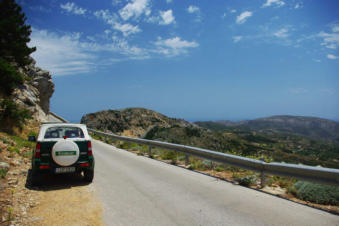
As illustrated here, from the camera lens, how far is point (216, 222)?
432cm

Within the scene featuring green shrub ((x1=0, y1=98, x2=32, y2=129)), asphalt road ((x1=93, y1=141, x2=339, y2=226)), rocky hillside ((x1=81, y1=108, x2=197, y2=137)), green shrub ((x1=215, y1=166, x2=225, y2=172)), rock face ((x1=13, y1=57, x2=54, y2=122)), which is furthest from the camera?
rocky hillside ((x1=81, y1=108, x2=197, y2=137))

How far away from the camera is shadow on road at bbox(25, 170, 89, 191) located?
6616 mm

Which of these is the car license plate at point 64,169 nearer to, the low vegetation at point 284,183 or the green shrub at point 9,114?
the low vegetation at point 284,183

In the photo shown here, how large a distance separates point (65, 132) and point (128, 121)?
38000mm

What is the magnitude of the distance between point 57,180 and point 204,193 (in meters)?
4.76

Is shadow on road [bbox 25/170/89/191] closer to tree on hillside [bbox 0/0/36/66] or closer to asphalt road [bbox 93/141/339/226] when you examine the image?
asphalt road [bbox 93/141/339/226]

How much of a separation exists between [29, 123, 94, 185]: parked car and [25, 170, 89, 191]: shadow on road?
0.60 ft

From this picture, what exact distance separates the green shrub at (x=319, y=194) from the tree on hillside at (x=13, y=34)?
73.2ft

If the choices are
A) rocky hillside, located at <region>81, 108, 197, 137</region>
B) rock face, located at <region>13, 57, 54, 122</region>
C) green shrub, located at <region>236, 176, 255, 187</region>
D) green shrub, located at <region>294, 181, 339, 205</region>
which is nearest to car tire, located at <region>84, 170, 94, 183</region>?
green shrub, located at <region>236, 176, 255, 187</region>

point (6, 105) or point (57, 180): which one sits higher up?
point (6, 105)

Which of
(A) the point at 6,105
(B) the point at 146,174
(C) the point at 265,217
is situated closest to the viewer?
(C) the point at 265,217

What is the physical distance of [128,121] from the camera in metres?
44.9

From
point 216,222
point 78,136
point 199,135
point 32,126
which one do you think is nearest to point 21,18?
point 32,126

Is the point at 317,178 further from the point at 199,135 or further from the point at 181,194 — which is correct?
the point at 199,135
